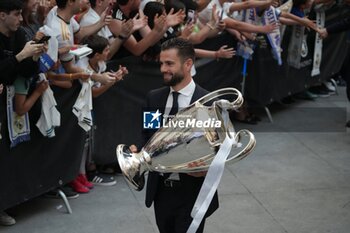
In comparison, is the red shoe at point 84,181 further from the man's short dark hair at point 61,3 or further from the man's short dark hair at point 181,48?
the man's short dark hair at point 181,48

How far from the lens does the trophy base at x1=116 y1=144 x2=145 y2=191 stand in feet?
14.7

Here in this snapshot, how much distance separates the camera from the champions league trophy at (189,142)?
438cm

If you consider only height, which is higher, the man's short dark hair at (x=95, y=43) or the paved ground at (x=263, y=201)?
the man's short dark hair at (x=95, y=43)

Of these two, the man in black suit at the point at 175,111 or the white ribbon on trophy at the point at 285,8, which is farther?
the white ribbon on trophy at the point at 285,8

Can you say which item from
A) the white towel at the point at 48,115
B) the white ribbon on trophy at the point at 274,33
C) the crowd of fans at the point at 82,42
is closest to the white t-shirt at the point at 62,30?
the crowd of fans at the point at 82,42

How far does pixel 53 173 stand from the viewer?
6734 millimetres

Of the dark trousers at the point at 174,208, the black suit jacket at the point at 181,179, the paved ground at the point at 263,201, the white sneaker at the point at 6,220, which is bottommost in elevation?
the paved ground at the point at 263,201

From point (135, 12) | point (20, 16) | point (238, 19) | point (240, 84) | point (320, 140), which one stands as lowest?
point (320, 140)

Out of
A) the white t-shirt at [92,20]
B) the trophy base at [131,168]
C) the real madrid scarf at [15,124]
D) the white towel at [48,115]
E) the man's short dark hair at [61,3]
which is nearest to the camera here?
the trophy base at [131,168]

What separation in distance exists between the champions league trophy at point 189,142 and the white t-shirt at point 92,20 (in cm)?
293

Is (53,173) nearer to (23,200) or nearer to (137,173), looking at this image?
(23,200)

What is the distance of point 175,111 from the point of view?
15.7ft

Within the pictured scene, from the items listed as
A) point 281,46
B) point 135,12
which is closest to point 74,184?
point 135,12

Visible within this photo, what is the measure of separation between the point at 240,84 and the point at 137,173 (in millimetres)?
5527
